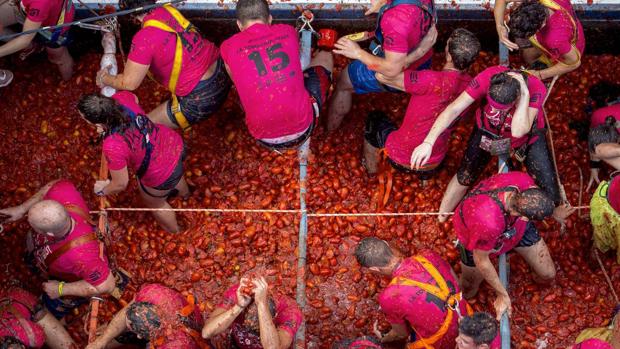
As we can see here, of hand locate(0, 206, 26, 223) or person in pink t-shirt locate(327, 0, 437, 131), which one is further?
hand locate(0, 206, 26, 223)

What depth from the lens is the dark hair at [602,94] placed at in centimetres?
710

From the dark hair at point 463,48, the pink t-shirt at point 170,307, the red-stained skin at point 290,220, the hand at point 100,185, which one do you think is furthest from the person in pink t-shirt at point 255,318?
the dark hair at point 463,48

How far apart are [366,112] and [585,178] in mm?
2095

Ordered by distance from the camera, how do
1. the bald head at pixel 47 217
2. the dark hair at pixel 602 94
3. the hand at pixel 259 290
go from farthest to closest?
the dark hair at pixel 602 94, the bald head at pixel 47 217, the hand at pixel 259 290

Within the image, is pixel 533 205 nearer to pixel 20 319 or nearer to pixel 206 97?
pixel 206 97

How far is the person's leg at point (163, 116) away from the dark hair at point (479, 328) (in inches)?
123

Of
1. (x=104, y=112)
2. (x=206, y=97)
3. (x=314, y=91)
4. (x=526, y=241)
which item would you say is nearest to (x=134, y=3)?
(x=206, y=97)

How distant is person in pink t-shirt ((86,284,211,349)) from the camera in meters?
5.19

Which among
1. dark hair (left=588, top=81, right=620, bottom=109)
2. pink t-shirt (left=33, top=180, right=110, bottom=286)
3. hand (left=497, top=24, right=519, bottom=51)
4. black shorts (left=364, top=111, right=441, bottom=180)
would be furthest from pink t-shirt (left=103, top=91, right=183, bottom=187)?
dark hair (left=588, top=81, right=620, bottom=109)

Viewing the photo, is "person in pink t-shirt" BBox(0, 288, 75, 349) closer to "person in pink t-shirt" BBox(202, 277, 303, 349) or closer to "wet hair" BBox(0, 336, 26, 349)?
"wet hair" BBox(0, 336, 26, 349)

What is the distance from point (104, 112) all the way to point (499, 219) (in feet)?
9.61

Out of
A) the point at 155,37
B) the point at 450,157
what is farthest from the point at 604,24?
the point at 155,37

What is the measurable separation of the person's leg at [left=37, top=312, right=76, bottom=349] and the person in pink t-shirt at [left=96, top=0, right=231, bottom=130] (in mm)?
1890

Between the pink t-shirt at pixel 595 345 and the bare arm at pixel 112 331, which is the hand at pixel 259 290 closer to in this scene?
the bare arm at pixel 112 331
